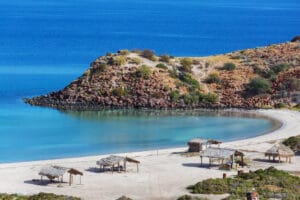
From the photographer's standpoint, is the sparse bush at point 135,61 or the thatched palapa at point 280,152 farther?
the sparse bush at point 135,61

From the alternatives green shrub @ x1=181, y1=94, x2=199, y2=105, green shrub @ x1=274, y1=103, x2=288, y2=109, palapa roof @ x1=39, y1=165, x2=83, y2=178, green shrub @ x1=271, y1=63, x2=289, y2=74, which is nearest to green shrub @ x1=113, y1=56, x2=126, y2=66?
green shrub @ x1=181, y1=94, x2=199, y2=105

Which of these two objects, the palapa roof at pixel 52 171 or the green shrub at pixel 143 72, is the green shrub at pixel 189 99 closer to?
the green shrub at pixel 143 72

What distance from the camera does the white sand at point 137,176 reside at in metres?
48.3

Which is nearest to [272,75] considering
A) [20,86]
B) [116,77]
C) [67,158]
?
[116,77]

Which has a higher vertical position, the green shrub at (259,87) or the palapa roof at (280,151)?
the green shrub at (259,87)

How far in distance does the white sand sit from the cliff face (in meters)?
25.6

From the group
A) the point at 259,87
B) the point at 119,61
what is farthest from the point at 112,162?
the point at 119,61

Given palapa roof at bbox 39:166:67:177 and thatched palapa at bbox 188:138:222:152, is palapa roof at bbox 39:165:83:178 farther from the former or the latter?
thatched palapa at bbox 188:138:222:152

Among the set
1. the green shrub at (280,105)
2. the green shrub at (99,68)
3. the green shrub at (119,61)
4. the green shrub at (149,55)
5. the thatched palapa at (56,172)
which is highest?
the green shrub at (149,55)

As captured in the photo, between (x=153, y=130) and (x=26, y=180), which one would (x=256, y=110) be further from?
(x=26, y=180)

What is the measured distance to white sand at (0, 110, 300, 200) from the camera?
48281mm

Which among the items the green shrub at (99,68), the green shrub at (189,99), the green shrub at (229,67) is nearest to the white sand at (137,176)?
the green shrub at (189,99)

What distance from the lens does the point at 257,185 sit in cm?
4875

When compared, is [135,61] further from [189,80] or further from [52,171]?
[52,171]
